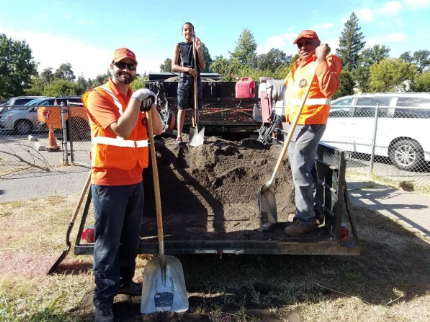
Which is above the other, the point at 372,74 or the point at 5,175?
the point at 372,74

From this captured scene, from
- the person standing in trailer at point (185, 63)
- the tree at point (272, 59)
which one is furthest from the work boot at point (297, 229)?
the tree at point (272, 59)

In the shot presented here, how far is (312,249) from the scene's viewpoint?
314 centimetres

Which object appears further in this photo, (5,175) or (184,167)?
(5,175)

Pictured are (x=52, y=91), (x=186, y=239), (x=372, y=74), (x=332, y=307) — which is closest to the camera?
(x=332, y=307)

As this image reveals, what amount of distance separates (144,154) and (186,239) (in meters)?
1.02

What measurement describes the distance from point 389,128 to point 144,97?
8.37m

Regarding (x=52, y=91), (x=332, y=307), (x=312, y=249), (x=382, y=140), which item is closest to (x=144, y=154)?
(x=312, y=249)

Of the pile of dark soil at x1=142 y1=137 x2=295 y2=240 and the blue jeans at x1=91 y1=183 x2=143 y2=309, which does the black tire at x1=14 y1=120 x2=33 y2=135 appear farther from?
the blue jeans at x1=91 y1=183 x2=143 y2=309

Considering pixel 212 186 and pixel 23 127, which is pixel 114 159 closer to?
pixel 212 186

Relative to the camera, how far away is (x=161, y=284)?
2855 mm

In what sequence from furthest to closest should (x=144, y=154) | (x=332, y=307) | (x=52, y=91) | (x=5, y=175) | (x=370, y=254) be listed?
(x=52, y=91) < (x=5, y=175) < (x=370, y=254) < (x=332, y=307) < (x=144, y=154)

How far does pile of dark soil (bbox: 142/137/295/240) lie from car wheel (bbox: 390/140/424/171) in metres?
6.08

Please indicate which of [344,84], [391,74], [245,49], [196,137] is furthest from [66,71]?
[196,137]

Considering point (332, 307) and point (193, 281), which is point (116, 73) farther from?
point (332, 307)
